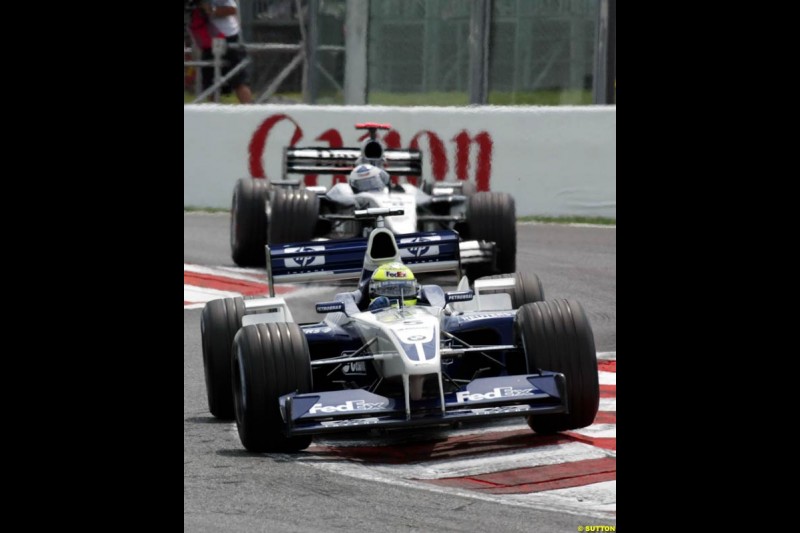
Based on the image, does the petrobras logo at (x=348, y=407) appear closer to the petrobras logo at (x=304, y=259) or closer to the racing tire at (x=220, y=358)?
the racing tire at (x=220, y=358)

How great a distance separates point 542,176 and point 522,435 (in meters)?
10.4

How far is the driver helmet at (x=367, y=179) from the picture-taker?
14695 millimetres

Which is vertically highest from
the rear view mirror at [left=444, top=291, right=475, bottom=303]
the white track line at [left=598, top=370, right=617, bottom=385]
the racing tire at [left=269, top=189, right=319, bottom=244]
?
the racing tire at [left=269, top=189, right=319, bottom=244]

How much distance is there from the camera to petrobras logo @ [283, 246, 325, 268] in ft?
32.5

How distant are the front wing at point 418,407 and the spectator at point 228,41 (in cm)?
1472

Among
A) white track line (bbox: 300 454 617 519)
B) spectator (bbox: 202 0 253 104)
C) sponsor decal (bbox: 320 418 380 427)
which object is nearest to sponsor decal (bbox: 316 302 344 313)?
sponsor decal (bbox: 320 418 380 427)

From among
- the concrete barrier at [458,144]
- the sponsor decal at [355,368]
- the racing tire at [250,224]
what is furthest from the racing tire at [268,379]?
the concrete barrier at [458,144]

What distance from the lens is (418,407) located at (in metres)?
7.67

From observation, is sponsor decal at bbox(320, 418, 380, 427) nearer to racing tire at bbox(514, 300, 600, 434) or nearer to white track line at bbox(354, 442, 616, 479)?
white track line at bbox(354, 442, 616, 479)

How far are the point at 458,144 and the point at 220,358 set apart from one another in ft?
32.7

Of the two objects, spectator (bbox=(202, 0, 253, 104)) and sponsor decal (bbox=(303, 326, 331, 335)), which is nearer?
sponsor decal (bbox=(303, 326, 331, 335))

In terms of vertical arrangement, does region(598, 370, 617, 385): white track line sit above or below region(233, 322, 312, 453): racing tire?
below

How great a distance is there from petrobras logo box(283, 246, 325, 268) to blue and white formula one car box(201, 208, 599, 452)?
675mm
